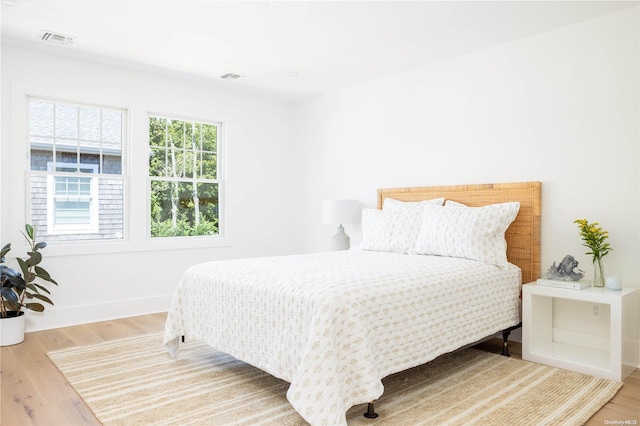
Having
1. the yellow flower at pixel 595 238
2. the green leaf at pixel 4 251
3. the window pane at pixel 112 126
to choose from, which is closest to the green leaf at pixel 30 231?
the green leaf at pixel 4 251

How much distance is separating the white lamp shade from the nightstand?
2.03 meters

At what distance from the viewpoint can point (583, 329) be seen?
3.24 m

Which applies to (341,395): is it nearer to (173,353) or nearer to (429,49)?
(173,353)

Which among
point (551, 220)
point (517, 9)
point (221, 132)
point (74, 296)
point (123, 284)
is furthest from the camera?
point (221, 132)

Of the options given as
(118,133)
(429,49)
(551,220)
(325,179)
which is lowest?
(551,220)

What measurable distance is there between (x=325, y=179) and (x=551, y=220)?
267 cm

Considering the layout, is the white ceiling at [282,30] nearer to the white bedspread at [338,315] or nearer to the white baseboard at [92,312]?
the white bedspread at [338,315]

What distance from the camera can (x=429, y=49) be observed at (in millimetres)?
3848

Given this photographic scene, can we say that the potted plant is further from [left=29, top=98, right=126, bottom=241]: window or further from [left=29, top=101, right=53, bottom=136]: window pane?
[left=29, top=101, right=53, bottom=136]: window pane

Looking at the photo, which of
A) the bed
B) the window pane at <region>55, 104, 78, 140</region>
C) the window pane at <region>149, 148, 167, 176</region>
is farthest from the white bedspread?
the window pane at <region>55, 104, 78, 140</region>

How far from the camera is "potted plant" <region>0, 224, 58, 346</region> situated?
339cm

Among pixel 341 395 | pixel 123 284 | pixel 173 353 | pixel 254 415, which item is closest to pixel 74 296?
pixel 123 284

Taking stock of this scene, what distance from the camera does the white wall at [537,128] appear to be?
10.1 ft

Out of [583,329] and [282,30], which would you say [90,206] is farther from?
[583,329]
